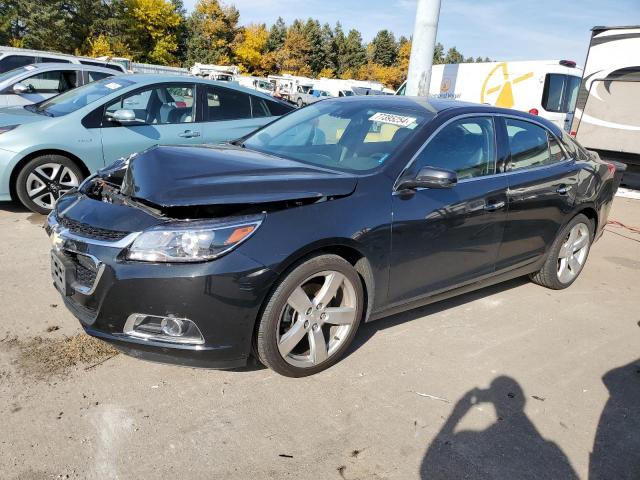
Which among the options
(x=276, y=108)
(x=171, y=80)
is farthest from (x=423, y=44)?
(x=171, y=80)

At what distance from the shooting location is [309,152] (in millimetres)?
3574

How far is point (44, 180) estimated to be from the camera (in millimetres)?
5652

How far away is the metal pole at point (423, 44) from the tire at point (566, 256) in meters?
4.12

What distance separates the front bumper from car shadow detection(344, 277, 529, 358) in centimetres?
98

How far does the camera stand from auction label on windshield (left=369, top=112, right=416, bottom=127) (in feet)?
11.5

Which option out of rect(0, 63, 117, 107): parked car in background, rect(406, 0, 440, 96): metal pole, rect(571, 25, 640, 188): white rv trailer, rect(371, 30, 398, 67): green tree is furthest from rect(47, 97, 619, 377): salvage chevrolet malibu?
rect(371, 30, 398, 67): green tree

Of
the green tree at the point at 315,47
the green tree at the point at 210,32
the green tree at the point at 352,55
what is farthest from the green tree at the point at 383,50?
the green tree at the point at 210,32

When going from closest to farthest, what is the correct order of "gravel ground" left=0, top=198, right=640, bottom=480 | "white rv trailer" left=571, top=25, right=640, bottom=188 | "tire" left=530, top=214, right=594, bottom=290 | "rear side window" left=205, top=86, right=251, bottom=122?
"gravel ground" left=0, top=198, right=640, bottom=480
"tire" left=530, top=214, right=594, bottom=290
"rear side window" left=205, top=86, right=251, bottom=122
"white rv trailer" left=571, top=25, right=640, bottom=188

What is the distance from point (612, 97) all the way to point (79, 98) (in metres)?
9.29

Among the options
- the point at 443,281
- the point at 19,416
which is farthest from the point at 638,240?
the point at 19,416

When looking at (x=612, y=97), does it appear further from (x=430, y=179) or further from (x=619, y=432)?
(x=619, y=432)

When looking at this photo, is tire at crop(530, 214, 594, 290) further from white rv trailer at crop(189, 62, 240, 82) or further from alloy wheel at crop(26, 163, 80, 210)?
white rv trailer at crop(189, 62, 240, 82)

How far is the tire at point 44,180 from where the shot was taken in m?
5.55

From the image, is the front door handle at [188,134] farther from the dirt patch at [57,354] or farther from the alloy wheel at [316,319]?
the alloy wheel at [316,319]
